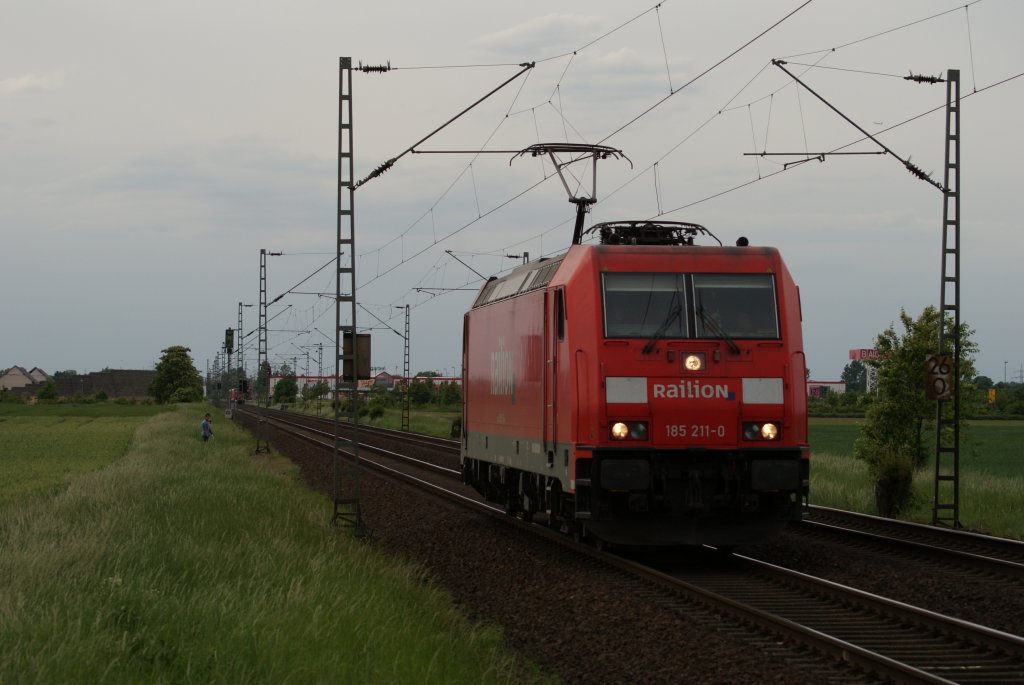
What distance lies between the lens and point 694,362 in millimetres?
14625

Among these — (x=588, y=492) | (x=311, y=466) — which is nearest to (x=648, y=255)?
(x=588, y=492)

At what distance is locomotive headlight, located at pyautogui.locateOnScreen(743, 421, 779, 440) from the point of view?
1458cm

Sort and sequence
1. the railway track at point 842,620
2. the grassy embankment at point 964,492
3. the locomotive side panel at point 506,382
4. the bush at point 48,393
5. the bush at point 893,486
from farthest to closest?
the bush at point 48,393 → the bush at point 893,486 → the grassy embankment at point 964,492 → the locomotive side panel at point 506,382 → the railway track at point 842,620

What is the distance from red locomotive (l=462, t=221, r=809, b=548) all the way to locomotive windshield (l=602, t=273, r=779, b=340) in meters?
0.01

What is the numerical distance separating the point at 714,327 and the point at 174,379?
6984 inches

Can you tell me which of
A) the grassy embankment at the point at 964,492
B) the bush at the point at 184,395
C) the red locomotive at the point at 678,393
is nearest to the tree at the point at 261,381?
the grassy embankment at the point at 964,492

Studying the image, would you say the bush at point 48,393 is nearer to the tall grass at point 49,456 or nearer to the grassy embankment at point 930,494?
the tall grass at point 49,456

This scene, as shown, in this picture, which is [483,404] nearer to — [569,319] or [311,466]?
[569,319]

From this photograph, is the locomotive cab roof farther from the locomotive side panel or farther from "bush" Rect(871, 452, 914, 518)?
"bush" Rect(871, 452, 914, 518)

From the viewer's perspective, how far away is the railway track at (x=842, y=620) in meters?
9.30

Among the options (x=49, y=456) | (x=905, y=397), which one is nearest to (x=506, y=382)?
(x=905, y=397)

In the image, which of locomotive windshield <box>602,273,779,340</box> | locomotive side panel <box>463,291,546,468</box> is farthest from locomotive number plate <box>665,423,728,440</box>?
locomotive side panel <box>463,291,546,468</box>

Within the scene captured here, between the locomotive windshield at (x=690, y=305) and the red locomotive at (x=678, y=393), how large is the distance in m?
0.01

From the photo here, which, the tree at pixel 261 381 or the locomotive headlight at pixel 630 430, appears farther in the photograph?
the tree at pixel 261 381
